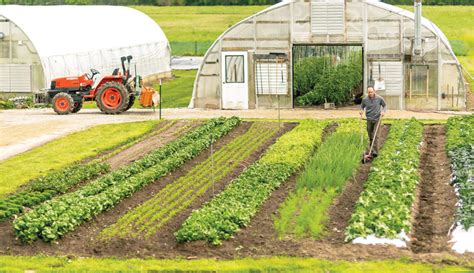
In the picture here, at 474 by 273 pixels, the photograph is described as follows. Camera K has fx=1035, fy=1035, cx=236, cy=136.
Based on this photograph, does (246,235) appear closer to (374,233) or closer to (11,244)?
(374,233)

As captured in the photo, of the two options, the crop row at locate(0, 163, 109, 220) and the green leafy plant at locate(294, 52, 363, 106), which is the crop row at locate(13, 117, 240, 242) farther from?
the green leafy plant at locate(294, 52, 363, 106)

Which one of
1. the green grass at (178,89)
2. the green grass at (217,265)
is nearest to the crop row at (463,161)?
the green grass at (217,265)

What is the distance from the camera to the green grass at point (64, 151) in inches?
1080

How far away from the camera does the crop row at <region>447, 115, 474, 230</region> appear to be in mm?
20531

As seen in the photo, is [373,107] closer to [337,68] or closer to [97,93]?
[337,68]

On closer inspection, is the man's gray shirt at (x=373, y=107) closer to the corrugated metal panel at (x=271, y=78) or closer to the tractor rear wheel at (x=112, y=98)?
the corrugated metal panel at (x=271, y=78)

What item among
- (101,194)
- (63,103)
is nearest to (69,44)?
(63,103)

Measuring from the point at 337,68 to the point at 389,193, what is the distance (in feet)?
71.5

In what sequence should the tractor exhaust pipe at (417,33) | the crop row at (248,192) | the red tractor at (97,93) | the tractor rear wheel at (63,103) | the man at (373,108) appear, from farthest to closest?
the tractor rear wheel at (63,103) < the red tractor at (97,93) < the tractor exhaust pipe at (417,33) < the man at (373,108) < the crop row at (248,192)

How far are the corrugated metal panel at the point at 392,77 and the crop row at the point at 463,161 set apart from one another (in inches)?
227

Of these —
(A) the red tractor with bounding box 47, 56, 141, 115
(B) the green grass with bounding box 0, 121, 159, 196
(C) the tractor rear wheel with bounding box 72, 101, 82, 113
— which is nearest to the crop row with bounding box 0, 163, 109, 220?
(B) the green grass with bounding box 0, 121, 159, 196

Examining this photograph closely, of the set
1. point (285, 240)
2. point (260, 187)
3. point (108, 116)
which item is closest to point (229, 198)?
point (260, 187)

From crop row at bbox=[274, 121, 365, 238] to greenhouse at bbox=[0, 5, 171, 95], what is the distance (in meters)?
20.8

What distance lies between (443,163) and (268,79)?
1524cm
